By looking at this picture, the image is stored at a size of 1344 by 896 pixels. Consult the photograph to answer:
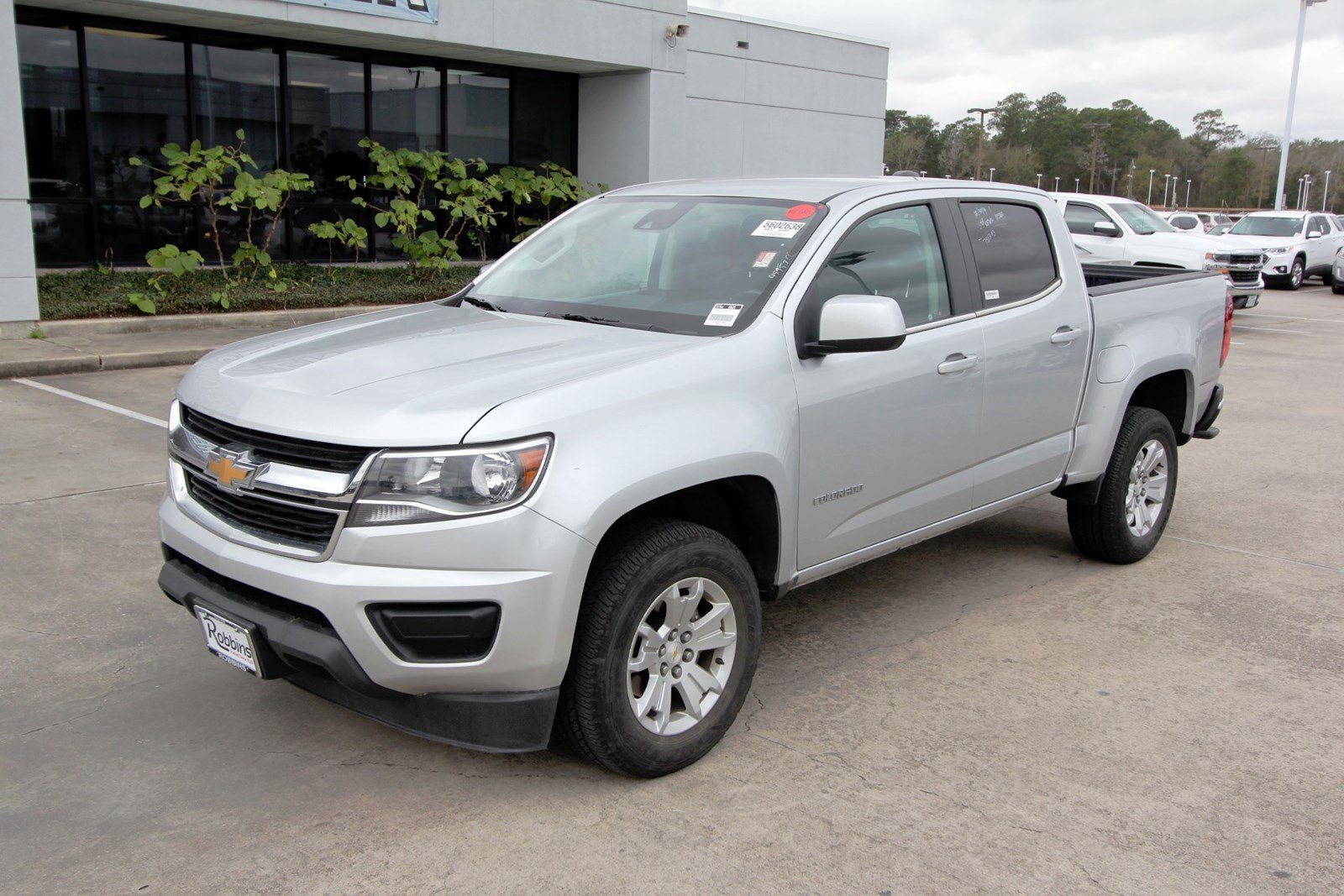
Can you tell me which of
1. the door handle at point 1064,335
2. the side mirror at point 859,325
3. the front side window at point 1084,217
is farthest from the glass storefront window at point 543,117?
the side mirror at point 859,325

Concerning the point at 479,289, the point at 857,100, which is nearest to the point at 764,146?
the point at 857,100

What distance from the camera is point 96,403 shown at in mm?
8945

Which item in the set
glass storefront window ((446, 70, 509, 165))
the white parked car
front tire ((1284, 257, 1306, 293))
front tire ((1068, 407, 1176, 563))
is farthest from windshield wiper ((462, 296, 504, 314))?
front tire ((1284, 257, 1306, 293))

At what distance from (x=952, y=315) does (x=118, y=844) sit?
3.46 metres

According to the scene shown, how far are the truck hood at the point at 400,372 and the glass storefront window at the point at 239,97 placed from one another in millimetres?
12140

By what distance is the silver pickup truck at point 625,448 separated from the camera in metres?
3.03

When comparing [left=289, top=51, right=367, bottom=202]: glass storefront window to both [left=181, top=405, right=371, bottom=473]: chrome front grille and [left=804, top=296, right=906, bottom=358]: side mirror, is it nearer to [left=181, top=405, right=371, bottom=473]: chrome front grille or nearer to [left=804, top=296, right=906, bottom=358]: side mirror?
[left=181, top=405, right=371, bottom=473]: chrome front grille

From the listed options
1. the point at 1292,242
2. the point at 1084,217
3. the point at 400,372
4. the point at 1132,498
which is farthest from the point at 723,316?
the point at 1292,242

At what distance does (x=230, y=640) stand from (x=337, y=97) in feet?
46.3

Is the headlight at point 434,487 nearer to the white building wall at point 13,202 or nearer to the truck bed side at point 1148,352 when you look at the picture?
the truck bed side at point 1148,352

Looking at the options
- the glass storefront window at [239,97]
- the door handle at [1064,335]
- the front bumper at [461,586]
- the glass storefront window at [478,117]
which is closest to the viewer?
the front bumper at [461,586]

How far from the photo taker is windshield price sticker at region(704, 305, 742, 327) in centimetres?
382

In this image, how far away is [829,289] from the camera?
13.4 ft

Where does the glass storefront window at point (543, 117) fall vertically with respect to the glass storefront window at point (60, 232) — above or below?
above
